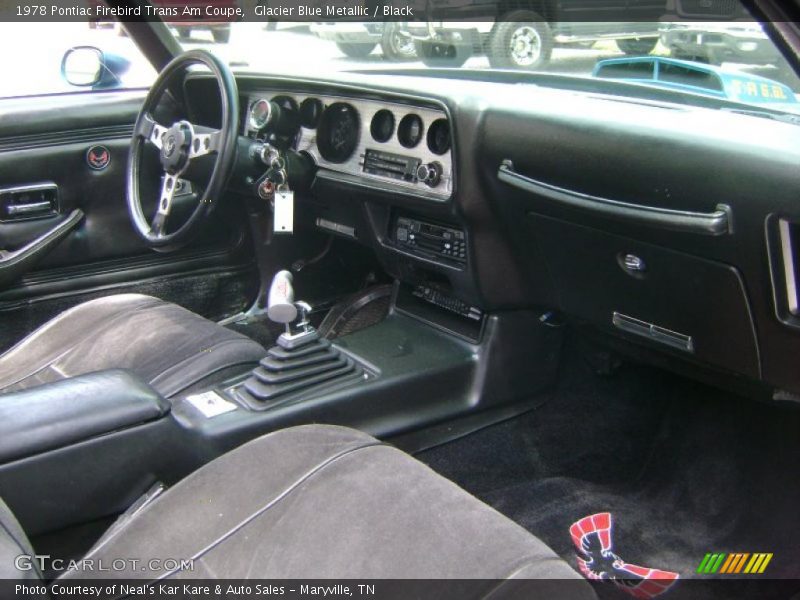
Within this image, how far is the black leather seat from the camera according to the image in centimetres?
116

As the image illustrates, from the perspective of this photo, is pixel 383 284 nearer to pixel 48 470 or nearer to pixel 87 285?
pixel 87 285

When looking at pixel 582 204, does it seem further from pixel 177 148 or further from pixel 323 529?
pixel 177 148

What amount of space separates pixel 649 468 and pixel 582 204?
898 millimetres

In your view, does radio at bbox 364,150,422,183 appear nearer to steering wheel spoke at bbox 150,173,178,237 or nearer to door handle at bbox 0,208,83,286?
steering wheel spoke at bbox 150,173,178,237

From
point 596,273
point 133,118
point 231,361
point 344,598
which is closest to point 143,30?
point 133,118

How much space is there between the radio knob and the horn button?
2.00ft

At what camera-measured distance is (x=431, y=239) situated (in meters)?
2.25

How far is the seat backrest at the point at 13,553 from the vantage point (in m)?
0.90

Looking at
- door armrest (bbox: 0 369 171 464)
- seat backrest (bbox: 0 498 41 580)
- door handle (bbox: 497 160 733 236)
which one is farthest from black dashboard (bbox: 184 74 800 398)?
seat backrest (bbox: 0 498 41 580)

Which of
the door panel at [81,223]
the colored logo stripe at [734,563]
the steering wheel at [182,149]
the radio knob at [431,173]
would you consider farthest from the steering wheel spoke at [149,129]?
the colored logo stripe at [734,563]

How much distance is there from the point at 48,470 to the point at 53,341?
2.59 feet

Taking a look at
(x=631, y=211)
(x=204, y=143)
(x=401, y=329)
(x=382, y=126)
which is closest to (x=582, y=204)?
(x=631, y=211)

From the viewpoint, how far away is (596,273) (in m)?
1.90

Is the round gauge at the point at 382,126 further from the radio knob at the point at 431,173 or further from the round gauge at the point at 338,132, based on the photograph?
the radio knob at the point at 431,173
